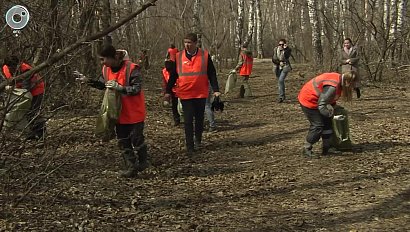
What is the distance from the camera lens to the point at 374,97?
46.6 ft

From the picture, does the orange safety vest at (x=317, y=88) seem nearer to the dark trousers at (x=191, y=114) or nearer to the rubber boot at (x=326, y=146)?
the rubber boot at (x=326, y=146)

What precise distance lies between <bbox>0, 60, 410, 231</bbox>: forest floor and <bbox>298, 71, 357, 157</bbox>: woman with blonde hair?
0.36 meters

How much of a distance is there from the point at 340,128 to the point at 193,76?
7.30 feet

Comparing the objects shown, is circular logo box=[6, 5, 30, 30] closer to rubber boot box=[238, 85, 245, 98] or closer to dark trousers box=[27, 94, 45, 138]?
dark trousers box=[27, 94, 45, 138]

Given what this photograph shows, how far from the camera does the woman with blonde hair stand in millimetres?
6789

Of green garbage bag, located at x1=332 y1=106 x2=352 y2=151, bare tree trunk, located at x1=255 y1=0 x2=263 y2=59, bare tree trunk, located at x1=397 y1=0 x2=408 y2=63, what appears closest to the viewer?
green garbage bag, located at x1=332 y1=106 x2=352 y2=151

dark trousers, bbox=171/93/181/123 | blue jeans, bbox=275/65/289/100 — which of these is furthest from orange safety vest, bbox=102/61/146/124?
blue jeans, bbox=275/65/289/100

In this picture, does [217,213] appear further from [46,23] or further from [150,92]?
[150,92]

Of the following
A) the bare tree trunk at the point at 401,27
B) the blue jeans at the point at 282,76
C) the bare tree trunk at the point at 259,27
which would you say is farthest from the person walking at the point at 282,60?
the bare tree trunk at the point at 259,27

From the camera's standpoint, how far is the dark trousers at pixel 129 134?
20.4 feet

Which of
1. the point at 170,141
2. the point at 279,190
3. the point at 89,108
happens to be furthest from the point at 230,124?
the point at 279,190

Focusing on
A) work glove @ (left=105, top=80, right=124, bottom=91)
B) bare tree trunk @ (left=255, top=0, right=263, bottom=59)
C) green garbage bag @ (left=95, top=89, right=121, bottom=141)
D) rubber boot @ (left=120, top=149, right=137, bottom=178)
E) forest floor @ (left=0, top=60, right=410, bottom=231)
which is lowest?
forest floor @ (left=0, top=60, right=410, bottom=231)

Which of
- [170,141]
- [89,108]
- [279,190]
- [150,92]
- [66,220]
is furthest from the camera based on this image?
[150,92]

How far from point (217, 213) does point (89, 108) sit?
19.8ft
